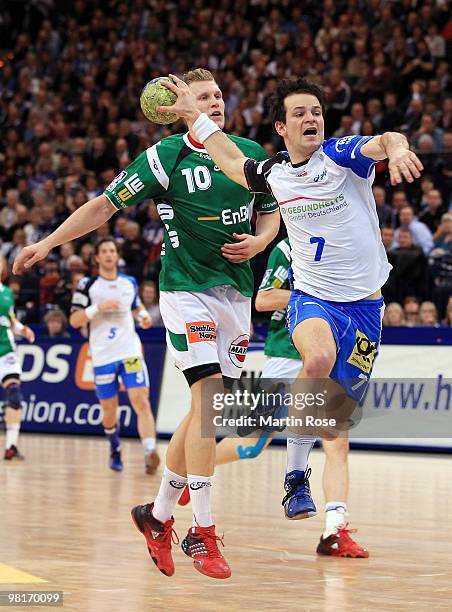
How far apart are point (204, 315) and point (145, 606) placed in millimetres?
1794

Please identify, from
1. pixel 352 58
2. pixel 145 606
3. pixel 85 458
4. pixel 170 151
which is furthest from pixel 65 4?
pixel 145 606

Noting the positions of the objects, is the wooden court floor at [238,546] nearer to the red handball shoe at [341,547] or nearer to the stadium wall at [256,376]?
the red handball shoe at [341,547]

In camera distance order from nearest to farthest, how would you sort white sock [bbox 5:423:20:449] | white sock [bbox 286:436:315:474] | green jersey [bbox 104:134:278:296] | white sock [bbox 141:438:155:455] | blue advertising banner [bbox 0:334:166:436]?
green jersey [bbox 104:134:278:296] → white sock [bbox 286:436:315:474] → white sock [bbox 141:438:155:455] → white sock [bbox 5:423:20:449] → blue advertising banner [bbox 0:334:166:436]

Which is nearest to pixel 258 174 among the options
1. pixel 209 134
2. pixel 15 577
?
pixel 209 134

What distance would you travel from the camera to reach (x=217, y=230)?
21.5 feet

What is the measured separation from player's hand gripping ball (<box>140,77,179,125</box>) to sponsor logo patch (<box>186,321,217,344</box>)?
1150 millimetres

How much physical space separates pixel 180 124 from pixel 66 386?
583 cm

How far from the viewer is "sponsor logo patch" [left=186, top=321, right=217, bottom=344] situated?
6375mm

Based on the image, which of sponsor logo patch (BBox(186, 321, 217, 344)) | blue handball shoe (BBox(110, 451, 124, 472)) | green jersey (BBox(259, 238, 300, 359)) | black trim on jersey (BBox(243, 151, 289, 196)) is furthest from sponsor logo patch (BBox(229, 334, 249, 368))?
blue handball shoe (BBox(110, 451, 124, 472))

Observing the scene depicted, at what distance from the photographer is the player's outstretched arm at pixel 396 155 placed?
517 cm

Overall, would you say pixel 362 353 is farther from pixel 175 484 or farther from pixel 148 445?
pixel 148 445

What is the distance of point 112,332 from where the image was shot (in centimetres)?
Result: 1312

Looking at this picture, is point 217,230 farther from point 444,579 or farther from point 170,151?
point 444,579

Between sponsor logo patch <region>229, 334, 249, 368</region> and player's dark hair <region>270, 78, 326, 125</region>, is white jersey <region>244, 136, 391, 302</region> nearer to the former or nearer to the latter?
player's dark hair <region>270, 78, 326, 125</region>
